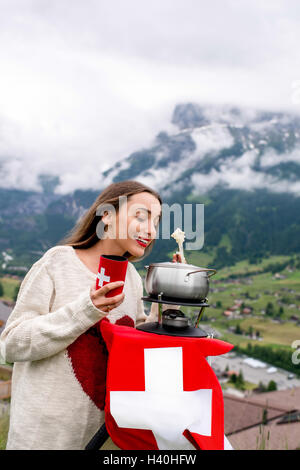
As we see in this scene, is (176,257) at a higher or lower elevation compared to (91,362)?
higher

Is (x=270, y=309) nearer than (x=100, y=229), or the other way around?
(x=100, y=229)

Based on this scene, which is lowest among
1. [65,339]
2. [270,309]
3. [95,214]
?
[270,309]

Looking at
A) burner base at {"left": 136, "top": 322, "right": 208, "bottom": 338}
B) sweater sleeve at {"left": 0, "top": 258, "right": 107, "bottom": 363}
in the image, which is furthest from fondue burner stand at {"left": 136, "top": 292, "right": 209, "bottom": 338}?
sweater sleeve at {"left": 0, "top": 258, "right": 107, "bottom": 363}

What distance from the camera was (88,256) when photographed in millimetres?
3107

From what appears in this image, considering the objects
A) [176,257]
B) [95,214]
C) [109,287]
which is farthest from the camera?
[95,214]

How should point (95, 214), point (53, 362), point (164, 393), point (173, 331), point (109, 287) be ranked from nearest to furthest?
point (164, 393) → point (109, 287) → point (173, 331) → point (53, 362) → point (95, 214)

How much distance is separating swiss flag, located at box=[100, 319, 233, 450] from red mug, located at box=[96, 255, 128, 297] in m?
0.32

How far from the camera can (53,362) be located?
2.74 metres

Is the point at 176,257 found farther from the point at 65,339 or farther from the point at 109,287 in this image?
the point at 65,339

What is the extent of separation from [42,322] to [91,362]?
1.56 feet

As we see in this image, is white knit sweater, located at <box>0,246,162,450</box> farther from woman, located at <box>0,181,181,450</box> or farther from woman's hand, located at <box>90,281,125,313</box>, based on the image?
woman's hand, located at <box>90,281,125,313</box>

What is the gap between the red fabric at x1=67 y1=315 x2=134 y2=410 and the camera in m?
2.75

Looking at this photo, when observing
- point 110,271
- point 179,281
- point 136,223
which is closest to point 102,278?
point 110,271
